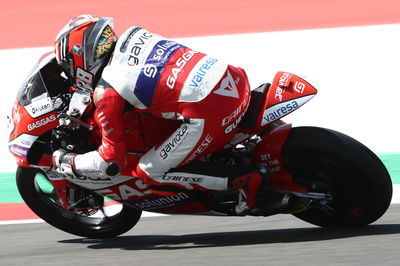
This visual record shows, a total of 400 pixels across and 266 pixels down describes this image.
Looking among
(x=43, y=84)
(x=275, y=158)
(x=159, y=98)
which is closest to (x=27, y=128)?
(x=43, y=84)

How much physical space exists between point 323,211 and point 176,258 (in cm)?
107

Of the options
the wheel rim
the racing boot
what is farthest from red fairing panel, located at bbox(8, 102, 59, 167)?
the racing boot

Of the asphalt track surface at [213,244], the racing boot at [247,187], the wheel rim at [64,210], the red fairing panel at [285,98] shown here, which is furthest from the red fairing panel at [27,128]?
the red fairing panel at [285,98]

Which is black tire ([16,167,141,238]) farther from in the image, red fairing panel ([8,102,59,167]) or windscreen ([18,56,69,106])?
windscreen ([18,56,69,106])

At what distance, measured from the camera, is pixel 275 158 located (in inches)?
215

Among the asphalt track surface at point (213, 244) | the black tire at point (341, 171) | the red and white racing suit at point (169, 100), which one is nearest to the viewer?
the asphalt track surface at point (213, 244)

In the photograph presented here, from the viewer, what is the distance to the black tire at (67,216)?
598cm

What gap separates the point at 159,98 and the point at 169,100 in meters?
0.06

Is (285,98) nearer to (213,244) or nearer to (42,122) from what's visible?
(213,244)

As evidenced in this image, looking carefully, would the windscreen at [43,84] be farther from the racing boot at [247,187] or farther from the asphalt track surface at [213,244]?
the racing boot at [247,187]

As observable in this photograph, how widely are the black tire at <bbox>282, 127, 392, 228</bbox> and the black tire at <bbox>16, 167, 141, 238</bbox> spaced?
4.28 ft

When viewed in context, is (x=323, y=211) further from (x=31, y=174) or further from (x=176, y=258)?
(x=31, y=174)

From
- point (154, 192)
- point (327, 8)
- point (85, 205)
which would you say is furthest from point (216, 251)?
point (327, 8)

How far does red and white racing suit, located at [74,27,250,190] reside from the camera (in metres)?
5.16
